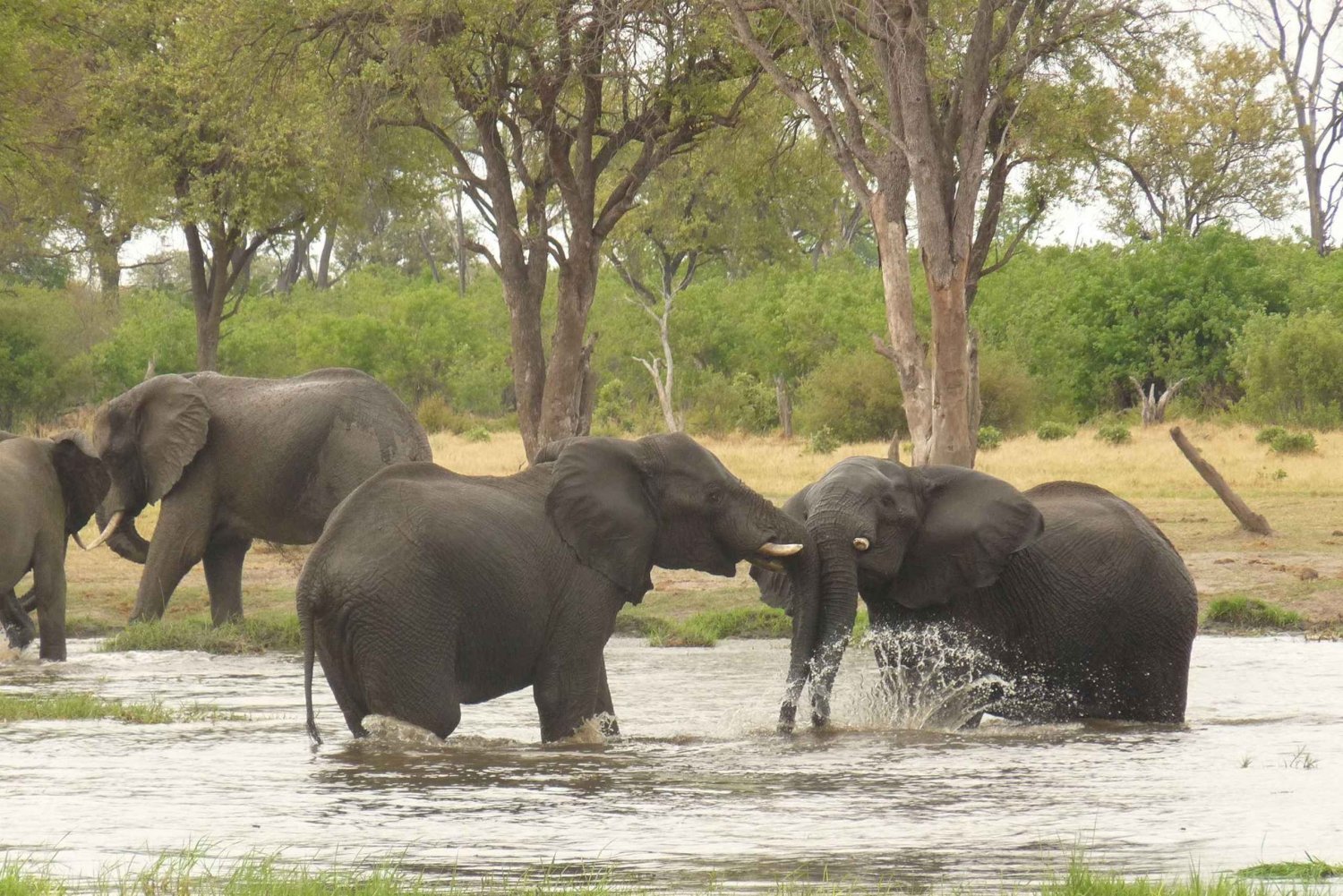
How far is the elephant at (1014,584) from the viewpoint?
29.6ft

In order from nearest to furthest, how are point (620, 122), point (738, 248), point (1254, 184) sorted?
point (620, 122)
point (738, 248)
point (1254, 184)

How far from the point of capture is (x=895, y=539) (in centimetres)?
909

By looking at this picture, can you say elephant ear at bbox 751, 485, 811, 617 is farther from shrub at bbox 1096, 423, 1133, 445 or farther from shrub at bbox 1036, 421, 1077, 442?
shrub at bbox 1036, 421, 1077, 442

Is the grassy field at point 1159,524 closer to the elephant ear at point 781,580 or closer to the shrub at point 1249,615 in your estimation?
the shrub at point 1249,615

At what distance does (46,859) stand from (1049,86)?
17.6 meters

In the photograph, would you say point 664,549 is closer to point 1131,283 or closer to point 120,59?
point 120,59

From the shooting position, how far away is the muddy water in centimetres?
612

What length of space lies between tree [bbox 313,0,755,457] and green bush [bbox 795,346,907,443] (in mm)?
15751

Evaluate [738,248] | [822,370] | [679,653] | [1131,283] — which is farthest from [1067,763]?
[738,248]

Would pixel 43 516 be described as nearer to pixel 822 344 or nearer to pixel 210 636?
pixel 210 636

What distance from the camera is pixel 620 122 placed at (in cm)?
2477

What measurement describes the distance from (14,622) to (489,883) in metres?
8.66

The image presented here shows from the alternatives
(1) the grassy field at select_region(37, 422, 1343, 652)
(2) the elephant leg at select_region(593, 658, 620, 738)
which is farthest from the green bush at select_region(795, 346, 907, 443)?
(2) the elephant leg at select_region(593, 658, 620, 738)

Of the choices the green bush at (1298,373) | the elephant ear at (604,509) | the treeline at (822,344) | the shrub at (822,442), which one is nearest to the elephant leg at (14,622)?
the elephant ear at (604,509)
